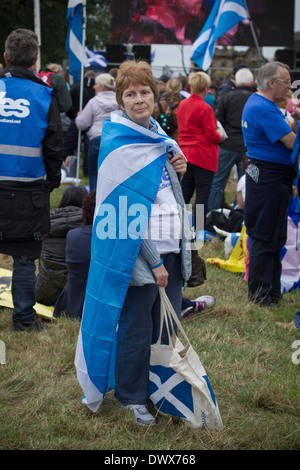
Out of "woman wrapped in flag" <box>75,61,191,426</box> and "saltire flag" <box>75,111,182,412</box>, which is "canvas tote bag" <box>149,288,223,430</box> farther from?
"saltire flag" <box>75,111,182,412</box>

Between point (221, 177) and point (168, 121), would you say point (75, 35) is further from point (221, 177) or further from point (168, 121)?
point (221, 177)

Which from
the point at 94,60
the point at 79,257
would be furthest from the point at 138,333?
the point at 94,60

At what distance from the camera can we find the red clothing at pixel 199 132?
786cm

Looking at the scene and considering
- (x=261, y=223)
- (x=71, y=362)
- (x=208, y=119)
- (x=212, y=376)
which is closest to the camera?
(x=212, y=376)

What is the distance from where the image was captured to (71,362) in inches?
174

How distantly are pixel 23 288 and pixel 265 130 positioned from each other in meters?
2.32

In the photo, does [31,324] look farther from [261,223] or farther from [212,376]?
[261,223]

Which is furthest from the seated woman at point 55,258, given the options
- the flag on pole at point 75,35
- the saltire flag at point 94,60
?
the saltire flag at point 94,60

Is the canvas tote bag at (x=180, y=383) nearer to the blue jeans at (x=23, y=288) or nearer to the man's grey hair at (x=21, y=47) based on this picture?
the blue jeans at (x=23, y=288)

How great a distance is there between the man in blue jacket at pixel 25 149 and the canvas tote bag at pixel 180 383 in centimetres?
162

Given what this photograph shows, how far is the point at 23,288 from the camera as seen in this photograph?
4922mm

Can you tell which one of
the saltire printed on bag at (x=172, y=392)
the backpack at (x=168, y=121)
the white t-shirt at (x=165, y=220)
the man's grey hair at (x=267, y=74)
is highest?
the man's grey hair at (x=267, y=74)

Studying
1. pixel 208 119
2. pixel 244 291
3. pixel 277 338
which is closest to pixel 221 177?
pixel 208 119

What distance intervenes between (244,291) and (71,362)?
2391mm
